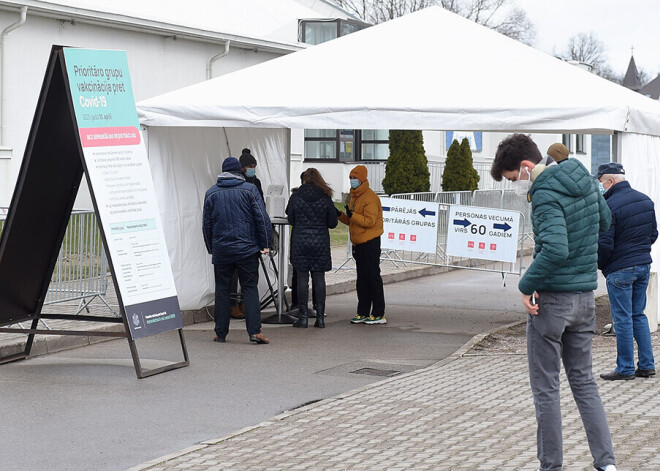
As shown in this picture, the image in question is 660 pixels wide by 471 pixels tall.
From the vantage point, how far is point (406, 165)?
3231cm

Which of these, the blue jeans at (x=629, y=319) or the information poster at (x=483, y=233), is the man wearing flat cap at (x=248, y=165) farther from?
the information poster at (x=483, y=233)

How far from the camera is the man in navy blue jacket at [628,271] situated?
9.03 meters

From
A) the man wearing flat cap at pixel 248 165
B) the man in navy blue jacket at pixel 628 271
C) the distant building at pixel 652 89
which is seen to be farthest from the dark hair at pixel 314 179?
the distant building at pixel 652 89

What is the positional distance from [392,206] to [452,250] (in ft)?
4.25

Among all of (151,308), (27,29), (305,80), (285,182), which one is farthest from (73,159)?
(27,29)

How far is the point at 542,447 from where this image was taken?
5680 millimetres

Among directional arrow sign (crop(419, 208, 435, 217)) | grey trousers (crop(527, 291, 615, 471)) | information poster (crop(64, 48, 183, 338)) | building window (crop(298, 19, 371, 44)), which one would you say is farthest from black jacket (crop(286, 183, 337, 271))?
building window (crop(298, 19, 371, 44))

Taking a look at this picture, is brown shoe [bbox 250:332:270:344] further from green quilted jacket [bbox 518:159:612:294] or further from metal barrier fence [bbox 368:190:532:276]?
metal barrier fence [bbox 368:190:532:276]

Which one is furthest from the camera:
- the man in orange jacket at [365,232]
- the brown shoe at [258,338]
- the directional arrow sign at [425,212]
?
the directional arrow sign at [425,212]

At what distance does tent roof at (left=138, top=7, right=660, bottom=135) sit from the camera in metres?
11.1

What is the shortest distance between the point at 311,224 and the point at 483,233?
5.64m

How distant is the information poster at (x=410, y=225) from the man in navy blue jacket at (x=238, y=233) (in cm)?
690

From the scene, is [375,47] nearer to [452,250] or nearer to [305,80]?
[305,80]

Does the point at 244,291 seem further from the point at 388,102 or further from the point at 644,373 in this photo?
the point at 644,373
